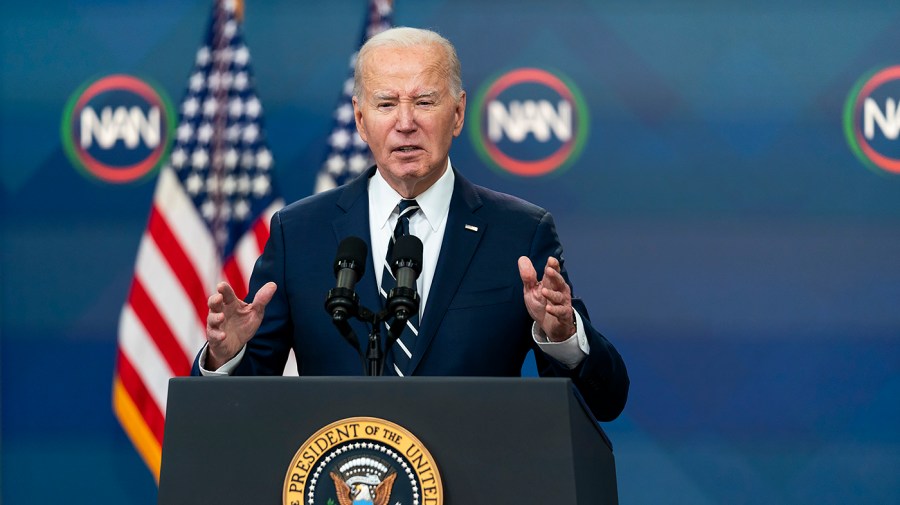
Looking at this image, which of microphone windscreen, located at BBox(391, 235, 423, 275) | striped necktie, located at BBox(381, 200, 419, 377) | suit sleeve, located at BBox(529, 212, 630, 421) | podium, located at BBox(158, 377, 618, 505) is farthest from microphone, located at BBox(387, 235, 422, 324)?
suit sleeve, located at BBox(529, 212, 630, 421)

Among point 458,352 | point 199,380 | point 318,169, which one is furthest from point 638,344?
point 199,380

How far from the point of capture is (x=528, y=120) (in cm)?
455

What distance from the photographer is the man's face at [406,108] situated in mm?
2375

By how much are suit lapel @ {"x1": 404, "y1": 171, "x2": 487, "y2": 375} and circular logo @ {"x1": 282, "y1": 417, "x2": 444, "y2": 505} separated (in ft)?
2.03

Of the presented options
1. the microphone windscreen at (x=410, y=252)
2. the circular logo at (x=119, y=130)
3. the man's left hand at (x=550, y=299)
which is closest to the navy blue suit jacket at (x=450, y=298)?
the man's left hand at (x=550, y=299)

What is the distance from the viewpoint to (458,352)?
231 cm

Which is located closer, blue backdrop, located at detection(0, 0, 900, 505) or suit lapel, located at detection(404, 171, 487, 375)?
suit lapel, located at detection(404, 171, 487, 375)

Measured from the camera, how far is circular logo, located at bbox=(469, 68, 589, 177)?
4.53 metres

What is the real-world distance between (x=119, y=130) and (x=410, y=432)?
3.31 m

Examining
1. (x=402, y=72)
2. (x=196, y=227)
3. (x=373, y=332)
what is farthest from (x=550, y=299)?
(x=196, y=227)

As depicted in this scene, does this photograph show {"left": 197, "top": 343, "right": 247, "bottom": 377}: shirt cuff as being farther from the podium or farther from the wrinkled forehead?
the wrinkled forehead

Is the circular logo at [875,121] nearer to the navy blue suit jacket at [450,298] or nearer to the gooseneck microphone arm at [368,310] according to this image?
the navy blue suit jacket at [450,298]

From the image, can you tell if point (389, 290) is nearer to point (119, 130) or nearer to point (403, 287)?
point (403, 287)

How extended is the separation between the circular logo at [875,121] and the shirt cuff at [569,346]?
2646 mm
